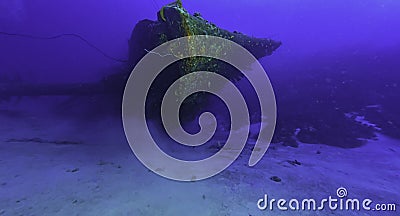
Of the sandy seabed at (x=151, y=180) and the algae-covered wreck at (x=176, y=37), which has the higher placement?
the algae-covered wreck at (x=176, y=37)

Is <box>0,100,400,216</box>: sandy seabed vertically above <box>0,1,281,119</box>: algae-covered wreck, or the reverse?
<box>0,1,281,119</box>: algae-covered wreck

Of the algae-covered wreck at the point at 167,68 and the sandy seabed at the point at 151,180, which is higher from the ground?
the algae-covered wreck at the point at 167,68

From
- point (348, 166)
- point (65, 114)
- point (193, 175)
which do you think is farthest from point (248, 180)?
point (65, 114)

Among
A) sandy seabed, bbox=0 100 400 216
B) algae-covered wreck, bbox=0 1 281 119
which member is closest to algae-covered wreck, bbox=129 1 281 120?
algae-covered wreck, bbox=0 1 281 119

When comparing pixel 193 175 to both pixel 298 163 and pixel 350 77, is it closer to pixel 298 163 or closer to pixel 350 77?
pixel 298 163

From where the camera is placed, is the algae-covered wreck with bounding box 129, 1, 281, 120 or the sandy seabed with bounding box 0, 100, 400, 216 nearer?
the sandy seabed with bounding box 0, 100, 400, 216

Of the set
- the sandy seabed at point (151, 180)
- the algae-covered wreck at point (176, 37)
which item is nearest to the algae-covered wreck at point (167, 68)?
the algae-covered wreck at point (176, 37)

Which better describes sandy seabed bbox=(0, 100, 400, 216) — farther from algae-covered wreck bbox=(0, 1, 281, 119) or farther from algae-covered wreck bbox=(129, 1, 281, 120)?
algae-covered wreck bbox=(0, 1, 281, 119)

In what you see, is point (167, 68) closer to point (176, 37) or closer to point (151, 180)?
point (176, 37)

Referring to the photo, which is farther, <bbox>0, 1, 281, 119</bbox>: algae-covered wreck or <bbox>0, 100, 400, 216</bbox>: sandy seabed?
<bbox>0, 1, 281, 119</bbox>: algae-covered wreck

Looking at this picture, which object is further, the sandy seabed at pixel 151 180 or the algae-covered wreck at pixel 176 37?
the algae-covered wreck at pixel 176 37

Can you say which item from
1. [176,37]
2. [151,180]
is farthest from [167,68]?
[151,180]

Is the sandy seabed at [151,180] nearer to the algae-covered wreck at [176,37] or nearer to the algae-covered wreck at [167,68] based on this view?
the algae-covered wreck at [176,37]

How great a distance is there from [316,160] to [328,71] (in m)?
8.12
